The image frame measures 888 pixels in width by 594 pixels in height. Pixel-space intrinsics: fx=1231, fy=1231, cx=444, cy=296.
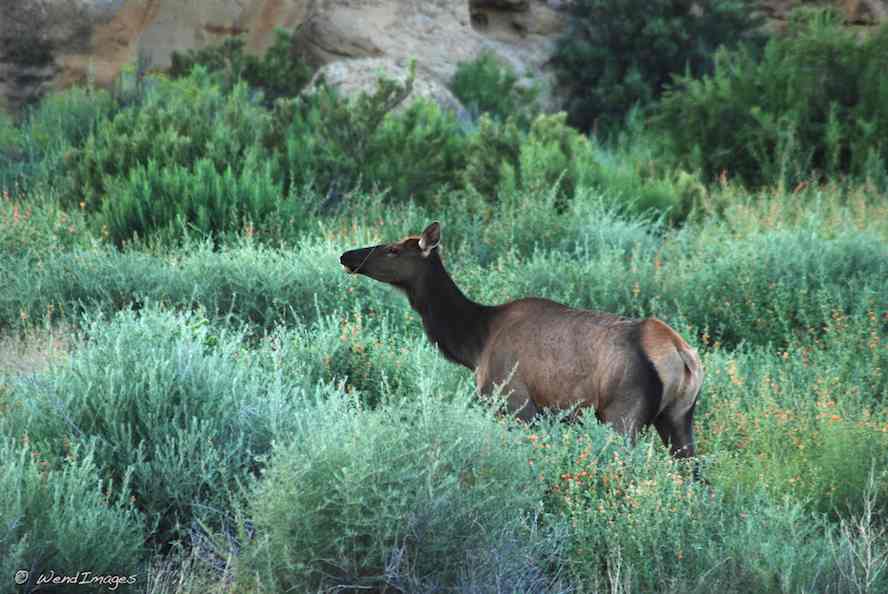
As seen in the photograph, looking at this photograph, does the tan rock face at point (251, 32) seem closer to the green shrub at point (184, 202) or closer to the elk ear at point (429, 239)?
the green shrub at point (184, 202)

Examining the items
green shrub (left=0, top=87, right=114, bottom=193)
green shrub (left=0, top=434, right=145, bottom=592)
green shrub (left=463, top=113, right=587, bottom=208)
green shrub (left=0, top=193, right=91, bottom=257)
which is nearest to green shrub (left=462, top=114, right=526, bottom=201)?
green shrub (left=463, top=113, right=587, bottom=208)

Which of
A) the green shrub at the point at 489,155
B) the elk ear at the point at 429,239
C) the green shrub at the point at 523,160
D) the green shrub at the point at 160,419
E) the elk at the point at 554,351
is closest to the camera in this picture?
the green shrub at the point at 160,419

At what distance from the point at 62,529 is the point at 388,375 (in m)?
2.97

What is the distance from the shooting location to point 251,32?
19.6 m

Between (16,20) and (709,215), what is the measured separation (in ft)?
34.1

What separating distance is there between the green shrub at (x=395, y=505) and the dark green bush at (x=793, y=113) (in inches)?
399

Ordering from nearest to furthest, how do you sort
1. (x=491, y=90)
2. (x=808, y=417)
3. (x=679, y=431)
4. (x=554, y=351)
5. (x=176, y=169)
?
1. (x=679, y=431)
2. (x=554, y=351)
3. (x=808, y=417)
4. (x=176, y=169)
5. (x=491, y=90)

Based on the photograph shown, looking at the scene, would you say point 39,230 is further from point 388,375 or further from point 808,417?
point 808,417

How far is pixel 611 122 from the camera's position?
67.4 feet

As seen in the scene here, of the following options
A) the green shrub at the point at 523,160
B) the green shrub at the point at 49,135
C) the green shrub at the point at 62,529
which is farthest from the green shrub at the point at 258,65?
the green shrub at the point at 62,529

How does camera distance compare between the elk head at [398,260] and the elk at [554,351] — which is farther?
the elk head at [398,260]

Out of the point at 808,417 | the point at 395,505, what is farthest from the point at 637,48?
the point at 395,505

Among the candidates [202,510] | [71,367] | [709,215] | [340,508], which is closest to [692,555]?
[340,508]

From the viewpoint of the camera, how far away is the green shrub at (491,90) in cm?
1878
